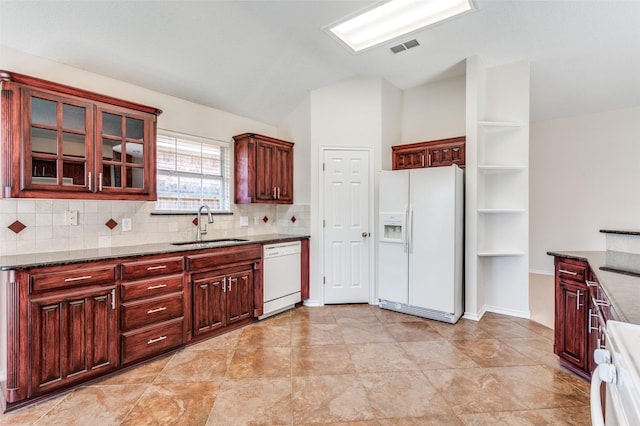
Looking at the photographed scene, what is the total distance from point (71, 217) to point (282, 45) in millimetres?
2602

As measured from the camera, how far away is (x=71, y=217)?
2.65 meters

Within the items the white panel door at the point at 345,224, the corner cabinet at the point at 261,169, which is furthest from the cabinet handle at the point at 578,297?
the corner cabinet at the point at 261,169

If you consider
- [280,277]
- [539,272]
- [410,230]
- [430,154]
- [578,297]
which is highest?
[430,154]

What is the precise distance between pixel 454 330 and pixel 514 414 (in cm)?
134

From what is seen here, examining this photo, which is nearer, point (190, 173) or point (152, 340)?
point (152, 340)

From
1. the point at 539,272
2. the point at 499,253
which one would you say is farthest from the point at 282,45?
the point at 539,272

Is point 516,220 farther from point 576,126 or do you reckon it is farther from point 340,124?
point 576,126

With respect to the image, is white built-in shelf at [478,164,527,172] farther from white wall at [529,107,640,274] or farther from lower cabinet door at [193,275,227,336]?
lower cabinet door at [193,275,227,336]

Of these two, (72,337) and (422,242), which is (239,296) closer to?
(72,337)

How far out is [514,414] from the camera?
190 centimetres

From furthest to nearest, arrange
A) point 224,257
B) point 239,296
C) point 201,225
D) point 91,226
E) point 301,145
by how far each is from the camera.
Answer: point 301,145 < point 201,225 < point 239,296 < point 224,257 < point 91,226

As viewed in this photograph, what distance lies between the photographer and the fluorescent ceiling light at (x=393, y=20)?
8.85 ft

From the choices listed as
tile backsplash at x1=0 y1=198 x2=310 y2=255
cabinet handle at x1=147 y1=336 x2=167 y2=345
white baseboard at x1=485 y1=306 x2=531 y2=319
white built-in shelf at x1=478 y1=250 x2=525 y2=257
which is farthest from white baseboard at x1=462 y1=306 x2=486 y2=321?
cabinet handle at x1=147 y1=336 x2=167 y2=345

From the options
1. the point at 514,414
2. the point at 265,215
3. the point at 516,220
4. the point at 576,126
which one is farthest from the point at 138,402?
the point at 576,126
